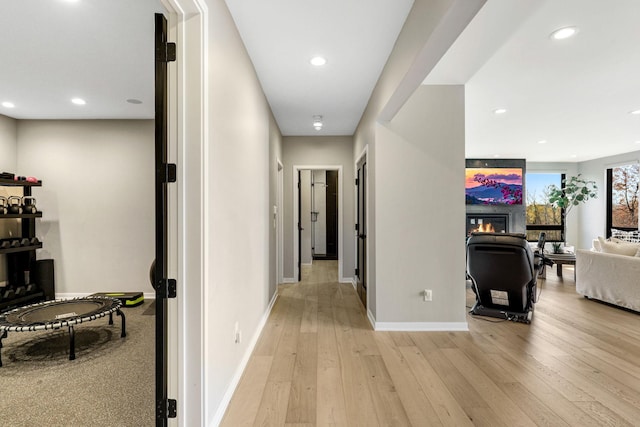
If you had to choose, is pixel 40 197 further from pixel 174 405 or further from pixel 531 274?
pixel 531 274

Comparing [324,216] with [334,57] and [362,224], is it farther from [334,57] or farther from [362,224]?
[334,57]

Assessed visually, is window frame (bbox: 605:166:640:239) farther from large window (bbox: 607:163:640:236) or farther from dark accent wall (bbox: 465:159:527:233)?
dark accent wall (bbox: 465:159:527:233)

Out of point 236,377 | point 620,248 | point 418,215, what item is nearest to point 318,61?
point 418,215

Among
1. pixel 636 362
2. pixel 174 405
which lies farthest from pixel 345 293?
pixel 174 405

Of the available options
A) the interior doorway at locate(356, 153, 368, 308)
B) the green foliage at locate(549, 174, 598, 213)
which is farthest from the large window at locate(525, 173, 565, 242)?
the interior doorway at locate(356, 153, 368, 308)

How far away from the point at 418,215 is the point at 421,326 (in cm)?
117

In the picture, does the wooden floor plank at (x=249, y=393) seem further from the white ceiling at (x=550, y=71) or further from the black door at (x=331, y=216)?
the black door at (x=331, y=216)

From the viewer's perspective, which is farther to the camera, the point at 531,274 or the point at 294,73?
the point at 531,274

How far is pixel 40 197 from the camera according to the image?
181 inches

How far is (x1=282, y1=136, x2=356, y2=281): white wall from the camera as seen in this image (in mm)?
5723

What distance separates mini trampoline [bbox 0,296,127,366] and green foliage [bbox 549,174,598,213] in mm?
9641

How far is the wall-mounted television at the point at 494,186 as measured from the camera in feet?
27.0

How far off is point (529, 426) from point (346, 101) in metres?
3.46

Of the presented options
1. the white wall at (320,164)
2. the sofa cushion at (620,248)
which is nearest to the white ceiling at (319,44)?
the white wall at (320,164)
